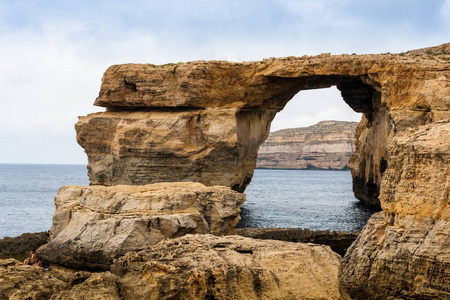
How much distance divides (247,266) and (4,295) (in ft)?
14.4

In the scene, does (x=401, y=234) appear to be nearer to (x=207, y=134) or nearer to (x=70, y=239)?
(x=70, y=239)

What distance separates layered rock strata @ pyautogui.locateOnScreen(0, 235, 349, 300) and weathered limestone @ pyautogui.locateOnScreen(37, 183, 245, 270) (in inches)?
174

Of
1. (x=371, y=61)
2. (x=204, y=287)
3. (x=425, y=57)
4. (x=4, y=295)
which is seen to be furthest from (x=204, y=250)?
(x=425, y=57)

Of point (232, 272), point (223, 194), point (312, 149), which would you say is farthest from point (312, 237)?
point (312, 149)

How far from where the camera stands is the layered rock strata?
9227 millimetres

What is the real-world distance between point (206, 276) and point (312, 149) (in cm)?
9565

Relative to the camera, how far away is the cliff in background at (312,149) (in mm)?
98500

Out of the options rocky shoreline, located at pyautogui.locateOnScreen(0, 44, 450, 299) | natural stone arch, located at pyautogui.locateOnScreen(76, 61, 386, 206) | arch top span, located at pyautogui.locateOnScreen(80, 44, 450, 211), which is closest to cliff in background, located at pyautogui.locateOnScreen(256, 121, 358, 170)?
rocky shoreline, located at pyautogui.locateOnScreen(0, 44, 450, 299)

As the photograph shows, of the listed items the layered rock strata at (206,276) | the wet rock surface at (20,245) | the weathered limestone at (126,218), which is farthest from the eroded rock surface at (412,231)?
the wet rock surface at (20,245)

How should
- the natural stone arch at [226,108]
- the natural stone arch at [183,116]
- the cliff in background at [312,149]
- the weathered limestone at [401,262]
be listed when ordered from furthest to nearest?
the cliff in background at [312,149] → the natural stone arch at [183,116] → the natural stone arch at [226,108] → the weathered limestone at [401,262]

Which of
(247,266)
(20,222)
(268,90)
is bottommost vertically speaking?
(20,222)

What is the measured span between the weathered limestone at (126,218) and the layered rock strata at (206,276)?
4.43 m

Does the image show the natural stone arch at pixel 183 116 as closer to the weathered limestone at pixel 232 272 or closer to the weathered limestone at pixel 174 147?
the weathered limestone at pixel 174 147

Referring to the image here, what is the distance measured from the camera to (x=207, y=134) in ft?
97.8
